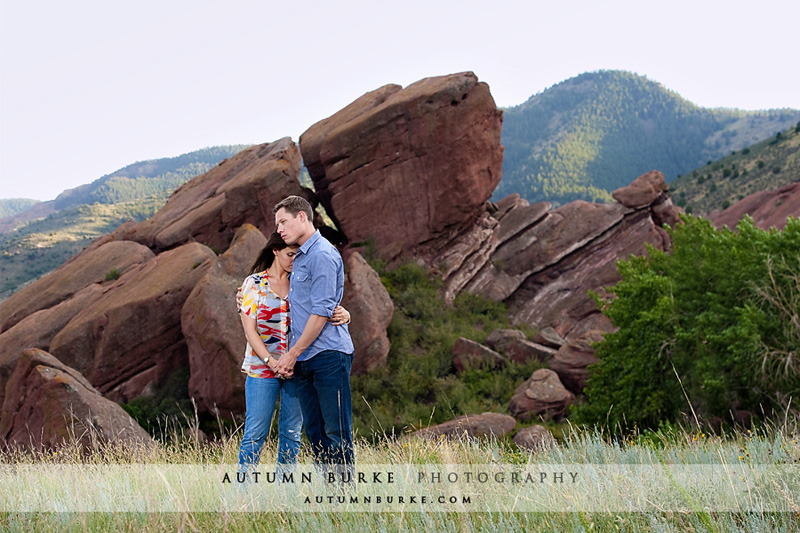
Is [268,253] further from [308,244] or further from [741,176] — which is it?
[741,176]

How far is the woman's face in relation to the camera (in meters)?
4.64

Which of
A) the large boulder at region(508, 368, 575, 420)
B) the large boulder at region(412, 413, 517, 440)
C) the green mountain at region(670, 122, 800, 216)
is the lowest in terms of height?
the green mountain at region(670, 122, 800, 216)

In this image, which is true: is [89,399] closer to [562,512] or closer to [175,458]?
[175,458]

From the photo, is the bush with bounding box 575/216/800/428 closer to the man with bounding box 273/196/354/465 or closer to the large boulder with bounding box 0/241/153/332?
the man with bounding box 273/196/354/465

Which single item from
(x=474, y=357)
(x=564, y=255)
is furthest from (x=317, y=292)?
(x=564, y=255)

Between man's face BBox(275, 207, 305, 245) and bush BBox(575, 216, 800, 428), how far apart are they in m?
8.59

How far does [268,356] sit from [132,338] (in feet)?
41.5

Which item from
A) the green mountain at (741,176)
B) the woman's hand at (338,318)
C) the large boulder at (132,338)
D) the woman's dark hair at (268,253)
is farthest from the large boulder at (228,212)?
the green mountain at (741,176)

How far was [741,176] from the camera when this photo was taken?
6456cm

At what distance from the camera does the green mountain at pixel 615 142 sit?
500 ft

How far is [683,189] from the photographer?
249 feet

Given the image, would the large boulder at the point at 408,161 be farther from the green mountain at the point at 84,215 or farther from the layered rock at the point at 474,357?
the green mountain at the point at 84,215
